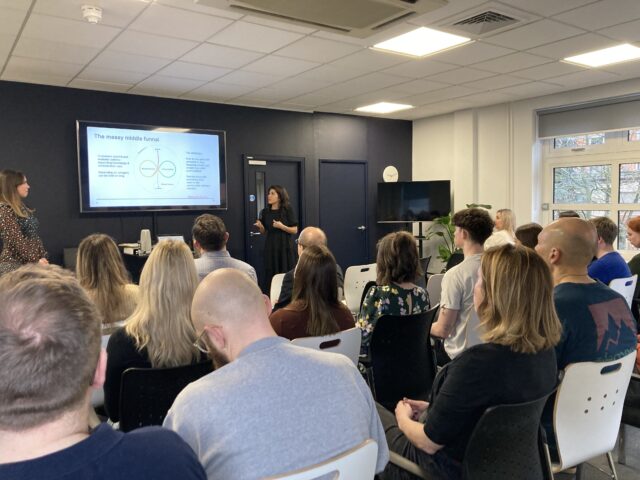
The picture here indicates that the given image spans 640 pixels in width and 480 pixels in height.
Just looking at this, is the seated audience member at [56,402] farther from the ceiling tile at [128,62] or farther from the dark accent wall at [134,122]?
the dark accent wall at [134,122]

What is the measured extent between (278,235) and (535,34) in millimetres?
3753

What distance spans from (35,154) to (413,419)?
5.37 meters

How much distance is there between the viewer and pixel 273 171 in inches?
294

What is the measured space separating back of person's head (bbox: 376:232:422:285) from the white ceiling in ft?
6.01

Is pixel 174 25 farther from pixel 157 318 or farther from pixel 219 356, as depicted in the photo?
pixel 219 356

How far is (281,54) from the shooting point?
470 centimetres

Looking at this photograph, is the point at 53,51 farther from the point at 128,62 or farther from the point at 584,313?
the point at 584,313

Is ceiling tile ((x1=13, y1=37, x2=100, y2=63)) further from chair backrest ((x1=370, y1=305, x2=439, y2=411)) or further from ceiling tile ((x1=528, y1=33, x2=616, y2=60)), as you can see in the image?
ceiling tile ((x1=528, y1=33, x2=616, y2=60))

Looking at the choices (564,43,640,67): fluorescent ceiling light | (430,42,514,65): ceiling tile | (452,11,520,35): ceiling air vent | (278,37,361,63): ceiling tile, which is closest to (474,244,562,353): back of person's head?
(452,11,520,35): ceiling air vent

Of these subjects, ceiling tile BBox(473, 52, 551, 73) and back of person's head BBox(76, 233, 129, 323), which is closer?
back of person's head BBox(76, 233, 129, 323)

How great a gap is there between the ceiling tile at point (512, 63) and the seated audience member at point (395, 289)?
2.97 metres

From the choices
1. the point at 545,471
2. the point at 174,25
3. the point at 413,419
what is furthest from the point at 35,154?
the point at 545,471

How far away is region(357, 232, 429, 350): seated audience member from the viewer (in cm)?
291

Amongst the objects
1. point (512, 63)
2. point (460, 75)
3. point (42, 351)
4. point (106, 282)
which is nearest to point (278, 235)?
point (460, 75)
